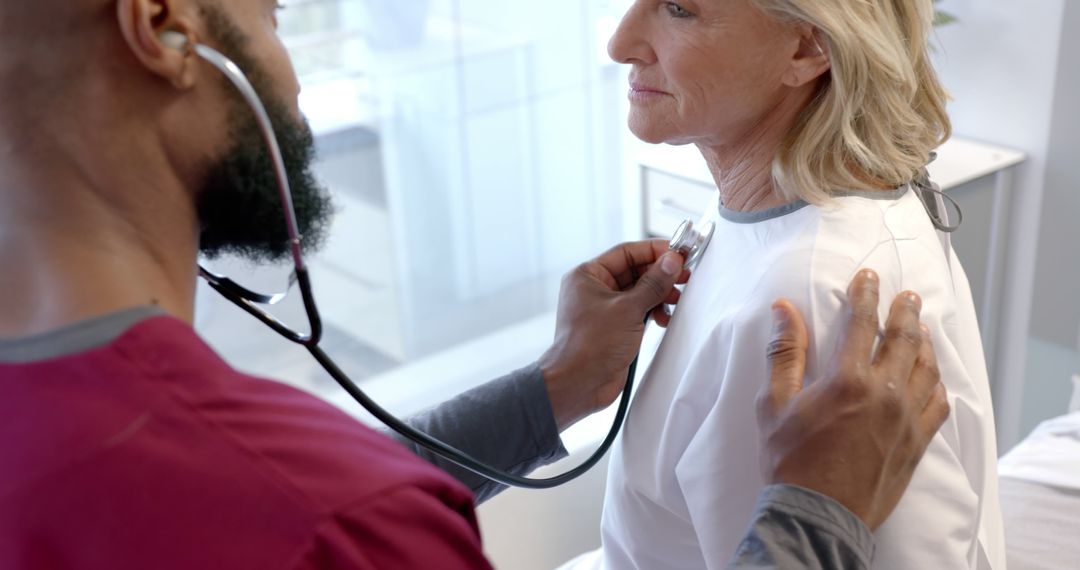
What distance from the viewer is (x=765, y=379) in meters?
1.08

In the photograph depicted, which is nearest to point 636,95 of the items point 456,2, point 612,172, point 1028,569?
point 1028,569

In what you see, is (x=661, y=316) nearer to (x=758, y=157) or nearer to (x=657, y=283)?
(x=657, y=283)

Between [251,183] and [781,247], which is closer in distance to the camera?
[251,183]

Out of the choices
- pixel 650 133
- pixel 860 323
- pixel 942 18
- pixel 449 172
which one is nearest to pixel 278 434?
pixel 860 323

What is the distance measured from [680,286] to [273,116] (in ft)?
2.19

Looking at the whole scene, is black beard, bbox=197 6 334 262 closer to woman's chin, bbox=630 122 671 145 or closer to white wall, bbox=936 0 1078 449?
woman's chin, bbox=630 122 671 145

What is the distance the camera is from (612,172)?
3256mm

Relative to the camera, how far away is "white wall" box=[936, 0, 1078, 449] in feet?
6.65

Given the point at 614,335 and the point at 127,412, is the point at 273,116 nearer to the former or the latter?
the point at 127,412

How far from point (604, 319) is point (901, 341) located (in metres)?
0.39

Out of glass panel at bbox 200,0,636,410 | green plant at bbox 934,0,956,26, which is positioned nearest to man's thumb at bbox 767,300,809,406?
green plant at bbox 934,0,956,26

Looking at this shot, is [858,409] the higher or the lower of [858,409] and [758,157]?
the lower

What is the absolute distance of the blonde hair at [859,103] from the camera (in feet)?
3.75

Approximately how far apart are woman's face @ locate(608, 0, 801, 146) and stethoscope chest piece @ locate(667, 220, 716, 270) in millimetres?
105
